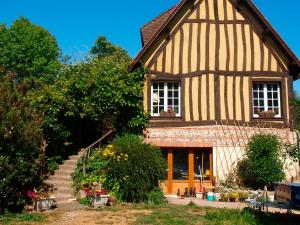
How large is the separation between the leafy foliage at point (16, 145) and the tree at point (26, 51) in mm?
18698

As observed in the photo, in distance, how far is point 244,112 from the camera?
14602mm

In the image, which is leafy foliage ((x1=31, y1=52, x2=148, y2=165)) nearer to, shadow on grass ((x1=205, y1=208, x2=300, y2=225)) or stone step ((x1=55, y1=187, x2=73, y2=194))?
stone step ((x1=55, y1=187, x2=73, y2=194))

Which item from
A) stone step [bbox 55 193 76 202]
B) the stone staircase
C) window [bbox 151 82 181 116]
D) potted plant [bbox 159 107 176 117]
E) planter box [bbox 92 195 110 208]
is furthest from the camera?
window [bbox 151 82 181 116]

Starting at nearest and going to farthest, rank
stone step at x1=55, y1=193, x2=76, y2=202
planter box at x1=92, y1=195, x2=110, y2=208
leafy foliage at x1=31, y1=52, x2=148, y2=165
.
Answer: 1. planter box at x1=92, y1=195, x2=110, y2=208
2. stone step at x1=55, y1=193, x2=76, y2=202
3. leafy foliage at x1=31, y1=52, x2=148, y2=165

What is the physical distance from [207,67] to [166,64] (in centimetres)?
157

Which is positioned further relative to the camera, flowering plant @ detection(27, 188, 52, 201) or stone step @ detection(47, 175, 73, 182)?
stone step @ detection(47, 175, 73, 182)

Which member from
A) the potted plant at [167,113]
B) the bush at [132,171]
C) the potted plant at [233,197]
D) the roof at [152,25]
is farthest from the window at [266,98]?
the roof at [152,25]

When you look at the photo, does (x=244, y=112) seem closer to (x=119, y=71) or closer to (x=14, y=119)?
(x=119, y=71)

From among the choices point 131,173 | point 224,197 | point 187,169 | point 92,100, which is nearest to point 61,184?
point 131,173

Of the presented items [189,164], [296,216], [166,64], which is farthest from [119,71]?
[296,216]

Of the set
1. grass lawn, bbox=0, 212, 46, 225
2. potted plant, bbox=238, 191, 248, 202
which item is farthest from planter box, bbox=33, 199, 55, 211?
potted plant, bbox=238, 191, 248, 202

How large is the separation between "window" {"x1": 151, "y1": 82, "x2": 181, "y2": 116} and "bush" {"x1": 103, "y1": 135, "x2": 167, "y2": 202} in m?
3.10

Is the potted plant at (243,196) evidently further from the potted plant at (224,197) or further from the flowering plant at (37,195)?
the flowering plant at (37,195)

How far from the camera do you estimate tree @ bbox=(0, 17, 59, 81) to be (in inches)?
1158
